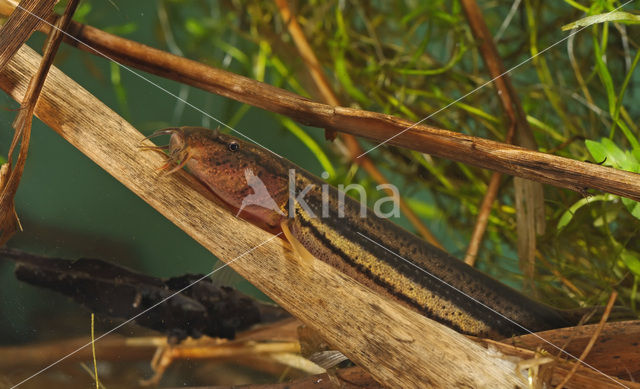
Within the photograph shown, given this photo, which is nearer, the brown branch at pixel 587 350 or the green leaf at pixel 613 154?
the brown branch at pixel 587 350

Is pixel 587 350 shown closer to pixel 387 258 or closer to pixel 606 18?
pixel 387 258

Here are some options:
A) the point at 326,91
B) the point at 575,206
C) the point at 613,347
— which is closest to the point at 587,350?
the point at 613,347

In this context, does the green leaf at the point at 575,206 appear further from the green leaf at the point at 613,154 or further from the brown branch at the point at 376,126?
the brown branch at the point at 376,126

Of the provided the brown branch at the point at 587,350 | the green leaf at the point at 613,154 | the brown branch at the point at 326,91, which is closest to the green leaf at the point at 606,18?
the green leaf at the point at 613,154

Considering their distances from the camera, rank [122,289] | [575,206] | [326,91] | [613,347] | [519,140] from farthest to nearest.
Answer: [326,91]
[519,140]
[575,206]
[122,289]
[613,347]

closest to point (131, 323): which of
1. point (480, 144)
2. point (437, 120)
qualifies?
point (480, 144)

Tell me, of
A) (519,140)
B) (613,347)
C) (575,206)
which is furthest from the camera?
(519,140)

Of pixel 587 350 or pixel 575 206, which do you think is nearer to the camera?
pixel 587 350
